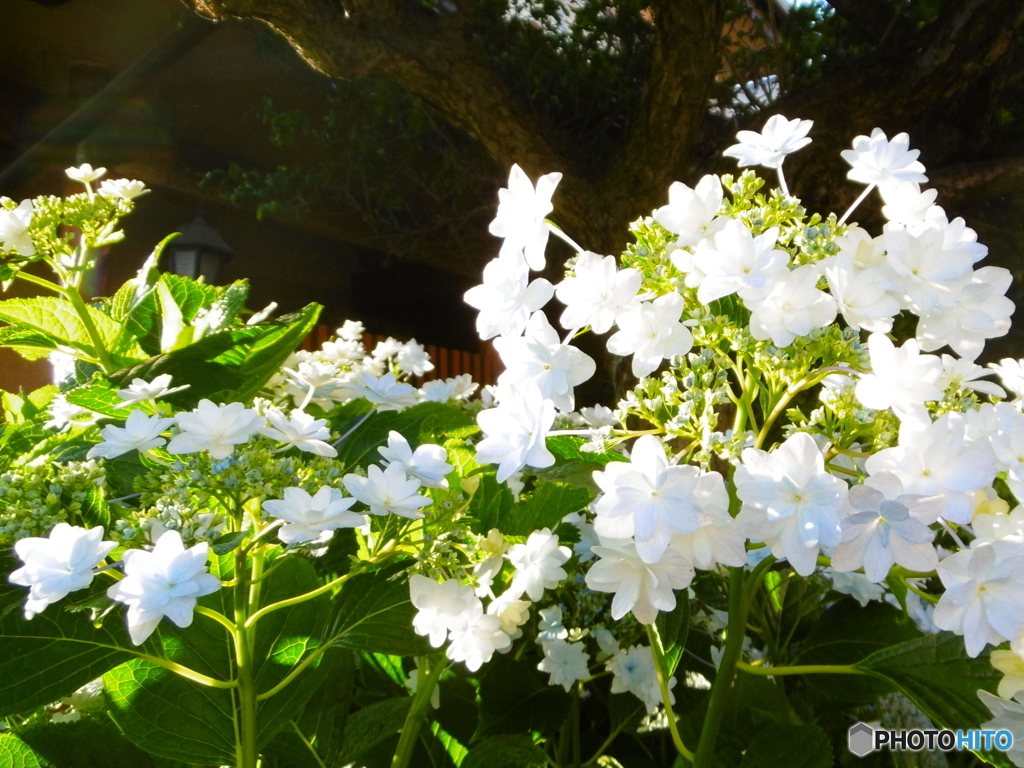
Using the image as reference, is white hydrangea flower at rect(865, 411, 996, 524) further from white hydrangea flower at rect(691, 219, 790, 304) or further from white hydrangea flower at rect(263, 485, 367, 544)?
white hydrangea flower at rect(263, 485, 367, 544)

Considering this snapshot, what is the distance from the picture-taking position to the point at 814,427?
1.89 ft

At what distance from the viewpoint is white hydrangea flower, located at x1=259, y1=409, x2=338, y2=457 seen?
1.95 ft

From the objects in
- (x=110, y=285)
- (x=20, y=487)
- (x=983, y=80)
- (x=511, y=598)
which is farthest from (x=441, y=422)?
(x=110, y=285)

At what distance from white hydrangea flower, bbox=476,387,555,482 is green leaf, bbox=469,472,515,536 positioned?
23cm

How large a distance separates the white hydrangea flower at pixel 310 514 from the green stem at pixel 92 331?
1.35 feet

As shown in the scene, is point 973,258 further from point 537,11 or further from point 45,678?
point 537,11

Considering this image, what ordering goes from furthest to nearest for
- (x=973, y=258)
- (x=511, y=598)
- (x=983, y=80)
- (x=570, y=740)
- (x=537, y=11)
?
(x=537, y=11)
(x=983, y=80)
(x=570, y=740)
(x=511, y=598)
(x=973, y=258)

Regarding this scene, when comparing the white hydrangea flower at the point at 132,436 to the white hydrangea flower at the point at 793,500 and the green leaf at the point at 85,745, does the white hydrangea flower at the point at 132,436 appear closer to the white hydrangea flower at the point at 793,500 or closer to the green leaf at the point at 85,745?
the green leaf at the point at 85,745

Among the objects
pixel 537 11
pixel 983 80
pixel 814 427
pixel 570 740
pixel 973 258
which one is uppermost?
pixel 537 11

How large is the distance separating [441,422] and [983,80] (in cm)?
194

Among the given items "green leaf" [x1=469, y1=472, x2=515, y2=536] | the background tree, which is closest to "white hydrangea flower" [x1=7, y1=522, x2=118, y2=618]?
"green leaf" [x1=469, y1=472, x2=515, y2=536]

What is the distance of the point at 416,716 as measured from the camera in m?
0.74

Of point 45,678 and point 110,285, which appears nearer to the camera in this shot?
point 45,678

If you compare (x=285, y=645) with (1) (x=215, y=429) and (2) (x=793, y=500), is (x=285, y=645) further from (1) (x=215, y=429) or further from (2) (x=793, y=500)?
(2) (x=793, y=500)
